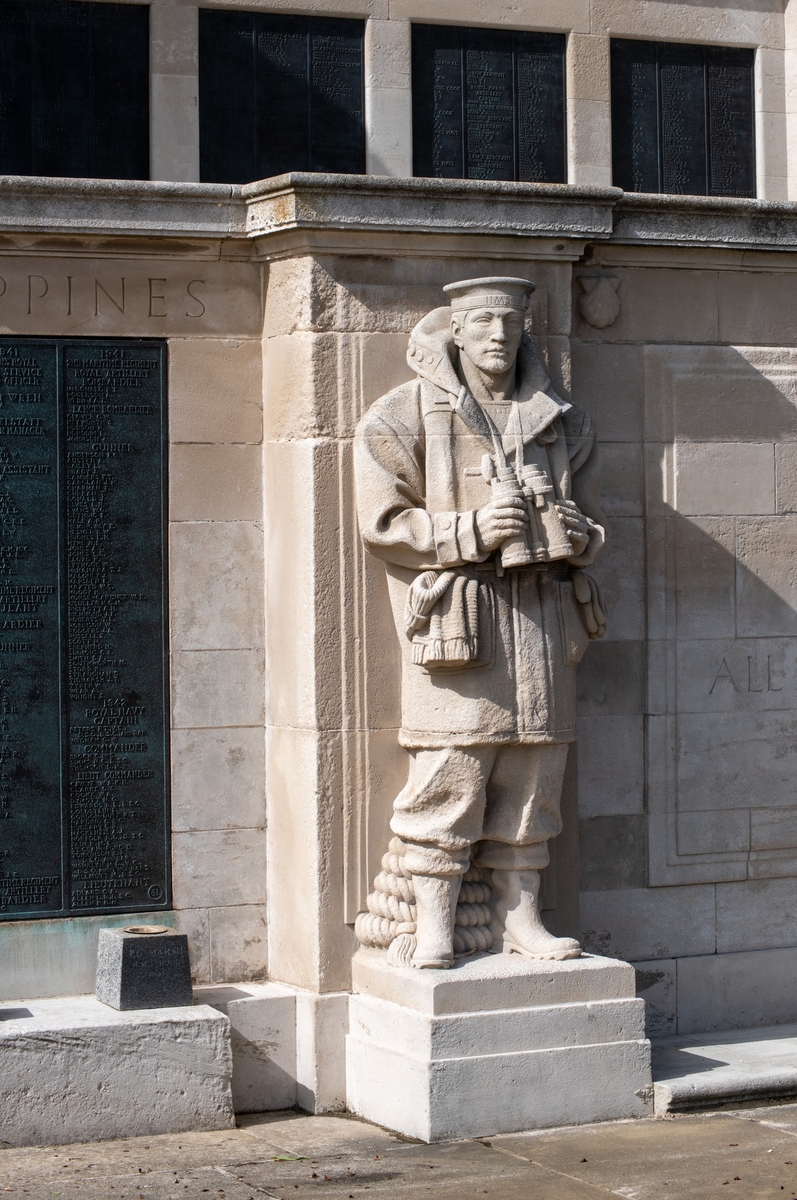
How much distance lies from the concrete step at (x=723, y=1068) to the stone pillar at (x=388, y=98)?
17.4 feet

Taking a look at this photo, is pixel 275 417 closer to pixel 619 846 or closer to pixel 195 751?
pixel 195 751

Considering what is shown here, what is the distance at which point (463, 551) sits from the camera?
26.7ft

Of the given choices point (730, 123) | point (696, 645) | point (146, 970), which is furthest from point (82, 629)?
point (730, 123)

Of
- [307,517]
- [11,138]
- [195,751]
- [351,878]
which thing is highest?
[11,138]

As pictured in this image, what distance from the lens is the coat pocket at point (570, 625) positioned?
8.45m

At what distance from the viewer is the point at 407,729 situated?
8484mm

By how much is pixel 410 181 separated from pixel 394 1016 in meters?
3.94

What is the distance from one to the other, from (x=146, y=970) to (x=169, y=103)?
16.2 ft

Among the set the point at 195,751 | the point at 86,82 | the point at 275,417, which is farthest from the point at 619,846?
the point at 86,82

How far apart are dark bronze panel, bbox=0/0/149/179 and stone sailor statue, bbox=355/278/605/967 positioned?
2687mm

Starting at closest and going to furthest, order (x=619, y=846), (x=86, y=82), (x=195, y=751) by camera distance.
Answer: (x=195, y=751)
(x=619, y=846)
(x=86, y=82)

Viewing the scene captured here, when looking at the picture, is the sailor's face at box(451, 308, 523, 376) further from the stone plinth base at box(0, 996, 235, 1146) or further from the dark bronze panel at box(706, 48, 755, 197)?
the dark bronze panel at box(706, 48, 755, 197)

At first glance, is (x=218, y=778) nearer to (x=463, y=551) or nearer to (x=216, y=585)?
(x=216, y=585)

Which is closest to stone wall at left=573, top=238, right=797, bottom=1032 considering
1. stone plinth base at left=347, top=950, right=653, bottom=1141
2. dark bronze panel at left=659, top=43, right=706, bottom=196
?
stone plinth base at left=347, top=950, right=653, bottom=1141
